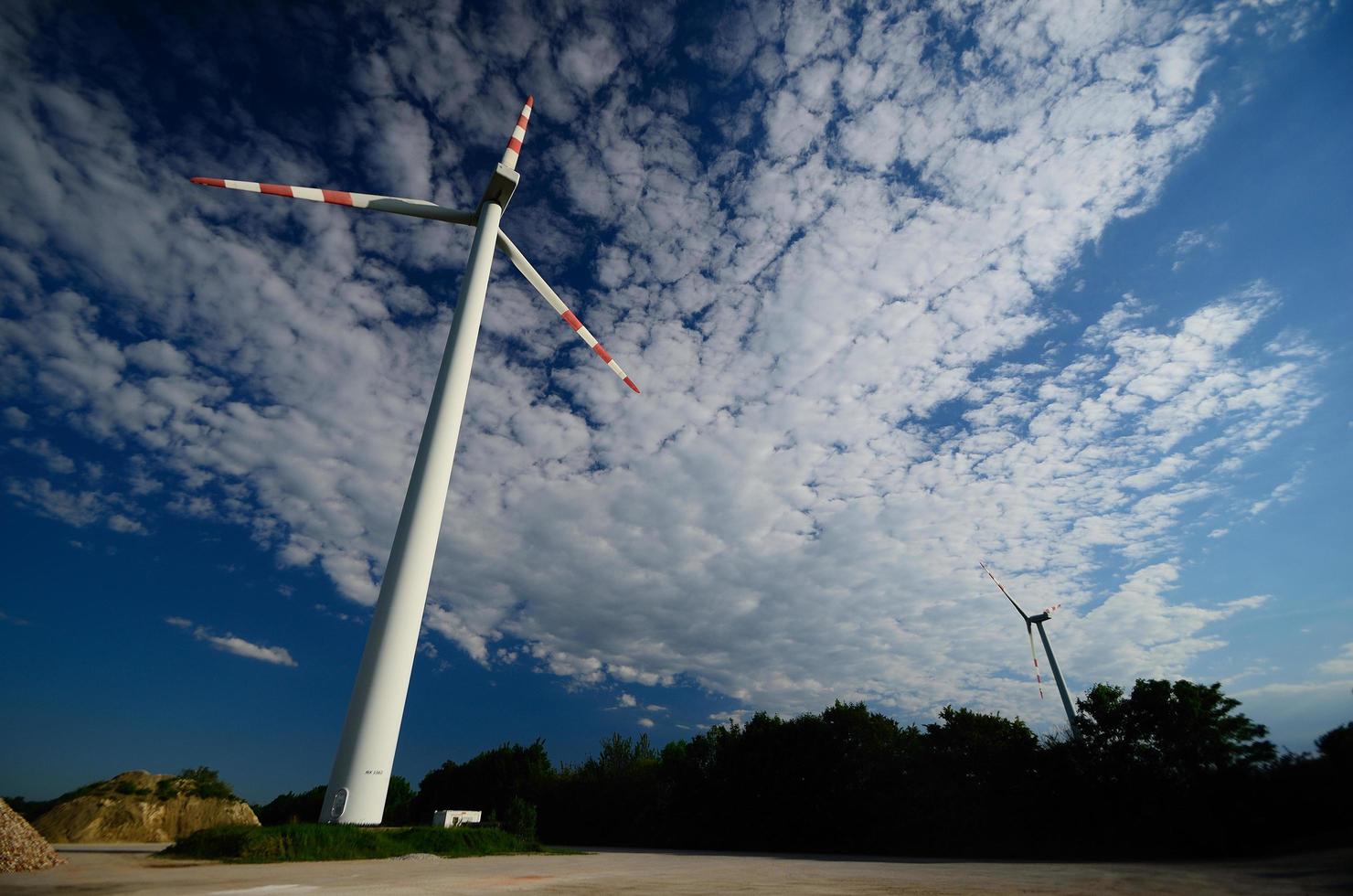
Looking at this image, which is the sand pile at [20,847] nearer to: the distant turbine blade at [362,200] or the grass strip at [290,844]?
the grass strip at [290,844]

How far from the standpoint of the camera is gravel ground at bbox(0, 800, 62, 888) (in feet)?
40.1

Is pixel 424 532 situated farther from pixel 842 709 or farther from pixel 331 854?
pixel 842 709

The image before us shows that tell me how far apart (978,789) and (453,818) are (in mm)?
36443

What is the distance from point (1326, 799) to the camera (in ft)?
89.1

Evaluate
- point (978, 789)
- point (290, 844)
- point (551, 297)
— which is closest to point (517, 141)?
point (551, 297)

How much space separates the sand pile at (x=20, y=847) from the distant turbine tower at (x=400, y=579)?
22.8 feet

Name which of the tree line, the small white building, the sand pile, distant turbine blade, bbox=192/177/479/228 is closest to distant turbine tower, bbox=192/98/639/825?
distant turbine blade, bbox=192/177/479/228

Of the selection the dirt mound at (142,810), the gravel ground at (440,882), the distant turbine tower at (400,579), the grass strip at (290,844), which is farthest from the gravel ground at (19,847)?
the dirt mound at (142,810)

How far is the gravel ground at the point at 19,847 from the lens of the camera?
40.1ft

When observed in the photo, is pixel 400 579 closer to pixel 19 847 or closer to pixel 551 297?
pixel 19 847

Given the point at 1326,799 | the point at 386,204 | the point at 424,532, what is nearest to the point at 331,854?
the point at 424,532

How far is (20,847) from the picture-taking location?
41.2 ft

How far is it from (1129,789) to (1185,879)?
27.5 meters

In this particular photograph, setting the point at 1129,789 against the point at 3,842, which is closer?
the point at 3,842
